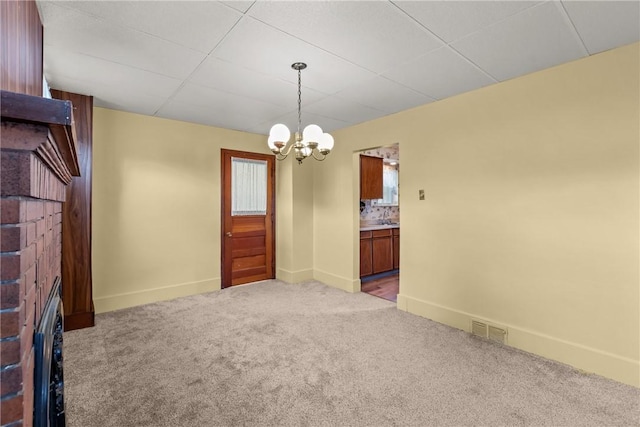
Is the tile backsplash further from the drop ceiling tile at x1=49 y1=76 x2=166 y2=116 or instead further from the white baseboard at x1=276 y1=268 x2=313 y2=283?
the drop ceiling tile at x1=49 y1=76 x2=166 y2=116

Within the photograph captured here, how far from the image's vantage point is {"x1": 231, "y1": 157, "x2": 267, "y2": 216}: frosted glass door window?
15.8 ft

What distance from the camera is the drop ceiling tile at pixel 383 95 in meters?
2.94

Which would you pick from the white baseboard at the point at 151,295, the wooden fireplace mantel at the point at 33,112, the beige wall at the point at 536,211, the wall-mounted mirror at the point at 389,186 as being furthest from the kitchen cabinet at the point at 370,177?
the wooden fireplace mantel at the point at 33,112

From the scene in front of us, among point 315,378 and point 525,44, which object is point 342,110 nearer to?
point 525,44

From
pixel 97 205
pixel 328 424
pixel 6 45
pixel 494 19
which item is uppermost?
pixel 494 19

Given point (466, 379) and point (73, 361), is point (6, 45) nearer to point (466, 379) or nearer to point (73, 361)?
point (73, 361)

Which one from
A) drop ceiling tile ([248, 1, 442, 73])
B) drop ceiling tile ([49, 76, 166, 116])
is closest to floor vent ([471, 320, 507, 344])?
drop ceiling tile ([248, 1, 442, 73])

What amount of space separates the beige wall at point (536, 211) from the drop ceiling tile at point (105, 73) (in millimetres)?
2698

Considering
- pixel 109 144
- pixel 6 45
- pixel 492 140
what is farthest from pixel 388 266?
pixel 6 45

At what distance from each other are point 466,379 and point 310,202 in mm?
3494

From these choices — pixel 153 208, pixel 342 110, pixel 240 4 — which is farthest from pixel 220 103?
pixel 240 4

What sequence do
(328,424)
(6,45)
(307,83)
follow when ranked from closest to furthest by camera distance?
(6,45)
(328,424)
(307,83)

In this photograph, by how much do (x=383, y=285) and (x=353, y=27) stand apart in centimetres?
386

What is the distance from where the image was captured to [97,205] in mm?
3670
